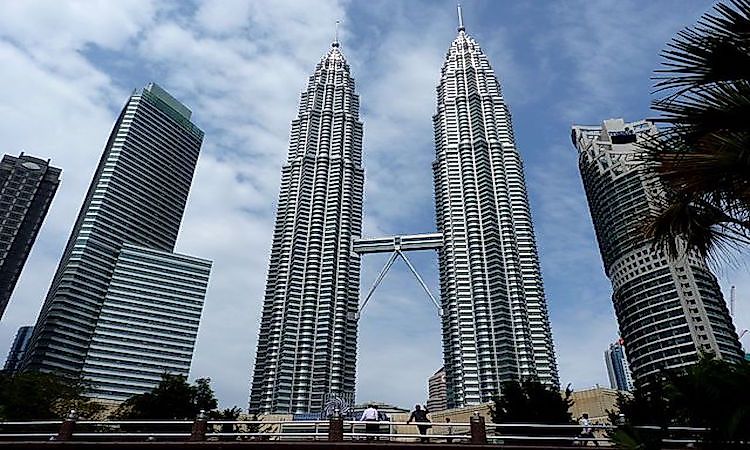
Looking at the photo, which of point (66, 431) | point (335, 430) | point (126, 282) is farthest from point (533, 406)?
point (126, 282)

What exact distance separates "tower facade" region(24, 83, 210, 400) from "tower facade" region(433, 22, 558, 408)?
82.5m

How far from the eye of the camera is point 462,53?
154500mm

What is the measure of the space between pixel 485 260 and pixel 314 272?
133ft

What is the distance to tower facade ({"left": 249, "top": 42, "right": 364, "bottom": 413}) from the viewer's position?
11425 centimetres

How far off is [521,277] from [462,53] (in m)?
75.8

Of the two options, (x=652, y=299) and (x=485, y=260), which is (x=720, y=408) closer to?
(x=485, y=260)

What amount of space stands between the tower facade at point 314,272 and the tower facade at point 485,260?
932 inches

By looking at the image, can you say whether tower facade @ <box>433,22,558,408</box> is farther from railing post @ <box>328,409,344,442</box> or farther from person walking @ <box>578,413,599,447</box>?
railing post @ <box>328,409,344,442</box>

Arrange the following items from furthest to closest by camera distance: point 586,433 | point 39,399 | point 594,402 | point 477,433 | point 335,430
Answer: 1. point 594,402
2. point 39,399
3. point 586,433
4. point 477,433
5. point 335,430

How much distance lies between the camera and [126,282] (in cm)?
14600

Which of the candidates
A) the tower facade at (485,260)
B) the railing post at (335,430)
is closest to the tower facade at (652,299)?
the tower facade at (485,260)

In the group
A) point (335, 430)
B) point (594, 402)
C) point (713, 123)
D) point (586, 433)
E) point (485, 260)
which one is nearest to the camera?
point (713, 123)

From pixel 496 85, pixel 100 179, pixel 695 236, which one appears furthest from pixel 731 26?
pixel 100 179

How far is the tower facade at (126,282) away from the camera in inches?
5359
